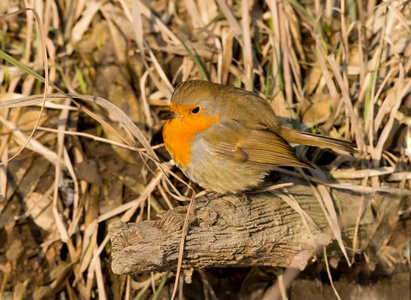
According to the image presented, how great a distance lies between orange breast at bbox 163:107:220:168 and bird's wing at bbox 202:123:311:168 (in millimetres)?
77

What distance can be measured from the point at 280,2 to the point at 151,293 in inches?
96.0

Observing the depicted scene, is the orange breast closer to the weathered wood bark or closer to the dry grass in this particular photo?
the dry grass

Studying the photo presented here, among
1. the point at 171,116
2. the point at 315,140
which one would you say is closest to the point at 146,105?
the point at 171,116

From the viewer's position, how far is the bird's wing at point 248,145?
9.99 feet

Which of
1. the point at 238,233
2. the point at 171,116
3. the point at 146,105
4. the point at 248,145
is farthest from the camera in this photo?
the point at 146,105

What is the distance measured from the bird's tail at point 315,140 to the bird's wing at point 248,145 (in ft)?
0.33

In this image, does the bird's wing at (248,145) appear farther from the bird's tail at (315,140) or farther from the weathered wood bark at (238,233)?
the weathered wood bark at (238,233)

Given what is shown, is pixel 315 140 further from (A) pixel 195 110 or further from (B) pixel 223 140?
(A) pixel 195 110

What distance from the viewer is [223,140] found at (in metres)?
3.08

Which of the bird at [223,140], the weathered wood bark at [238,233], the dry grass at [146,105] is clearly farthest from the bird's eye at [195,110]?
the weathered wood bark at [238,233]

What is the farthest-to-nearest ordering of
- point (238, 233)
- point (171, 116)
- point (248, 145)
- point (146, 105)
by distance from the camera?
point (146, 105) → point (248, 145) → point (171, 116) → point (238, 233)

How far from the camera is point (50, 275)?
335 cm

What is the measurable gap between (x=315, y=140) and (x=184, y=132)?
2.82ft

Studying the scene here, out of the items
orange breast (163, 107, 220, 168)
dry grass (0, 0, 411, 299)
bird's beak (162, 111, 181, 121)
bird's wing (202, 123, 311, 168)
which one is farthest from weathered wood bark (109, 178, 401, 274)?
bird's beak (162, 111, 181, 121)
